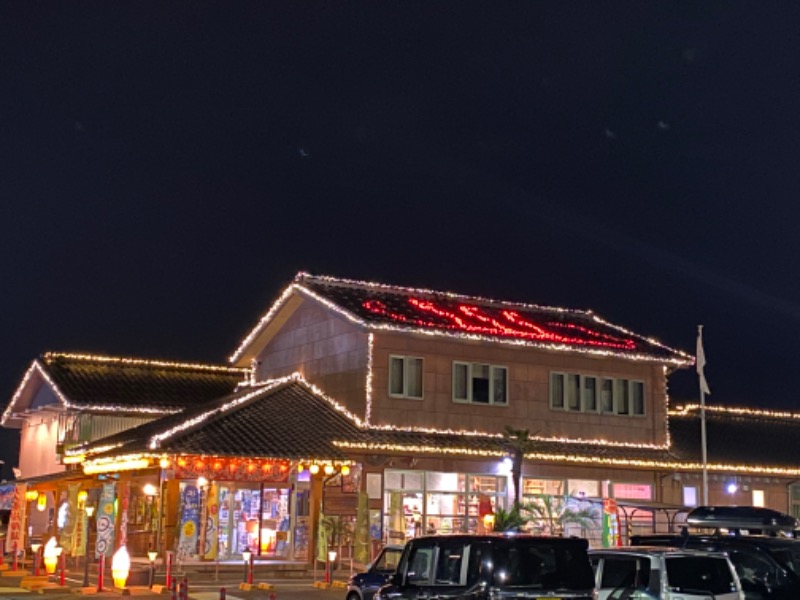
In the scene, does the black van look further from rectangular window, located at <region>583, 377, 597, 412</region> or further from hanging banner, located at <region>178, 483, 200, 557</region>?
rectangular window, located at <region>583, 377, 597, 412</region>

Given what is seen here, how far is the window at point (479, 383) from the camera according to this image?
106 feet

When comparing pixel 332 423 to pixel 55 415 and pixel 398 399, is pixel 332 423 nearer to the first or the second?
pixel 398 399

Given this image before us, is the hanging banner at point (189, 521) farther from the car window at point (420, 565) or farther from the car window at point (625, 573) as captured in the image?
the car window at point (625, 573)

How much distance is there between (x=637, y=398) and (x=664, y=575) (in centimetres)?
2231

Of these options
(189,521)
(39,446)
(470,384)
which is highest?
(470,384)

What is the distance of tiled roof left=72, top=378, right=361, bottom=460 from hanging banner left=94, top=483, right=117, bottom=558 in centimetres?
130

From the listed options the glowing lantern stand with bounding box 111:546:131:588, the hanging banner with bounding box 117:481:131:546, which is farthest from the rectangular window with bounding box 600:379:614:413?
the glowing lantern stand with bounding box 111:546:131:588

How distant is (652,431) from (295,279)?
43.1 feet

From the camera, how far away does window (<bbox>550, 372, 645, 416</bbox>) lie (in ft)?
112

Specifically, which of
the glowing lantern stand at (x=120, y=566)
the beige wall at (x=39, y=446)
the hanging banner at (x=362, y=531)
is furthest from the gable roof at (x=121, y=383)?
the glowing lantern stand at (x=120, y=566)

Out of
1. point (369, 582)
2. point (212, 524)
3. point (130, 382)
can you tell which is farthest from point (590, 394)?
point (130, 382)

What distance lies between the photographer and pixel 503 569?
1298 centimetres

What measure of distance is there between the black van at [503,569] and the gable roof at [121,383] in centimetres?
2676

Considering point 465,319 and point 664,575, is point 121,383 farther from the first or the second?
point 664,575
